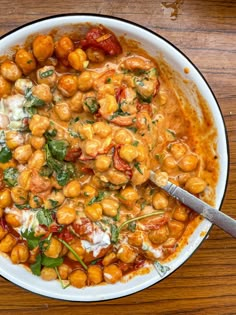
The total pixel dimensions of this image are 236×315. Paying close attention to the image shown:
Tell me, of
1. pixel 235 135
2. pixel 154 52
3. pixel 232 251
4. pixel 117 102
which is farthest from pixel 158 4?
pixel 232 251

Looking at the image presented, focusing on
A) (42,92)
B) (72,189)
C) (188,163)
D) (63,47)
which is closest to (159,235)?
(188,163)

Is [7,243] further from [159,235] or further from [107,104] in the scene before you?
[107,104]

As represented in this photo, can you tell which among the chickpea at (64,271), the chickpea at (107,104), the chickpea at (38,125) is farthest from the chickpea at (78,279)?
the chickpea at (107,104)

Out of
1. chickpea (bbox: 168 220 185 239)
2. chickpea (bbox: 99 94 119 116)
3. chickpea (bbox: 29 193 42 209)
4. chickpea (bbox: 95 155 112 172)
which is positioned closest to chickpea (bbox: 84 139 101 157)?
chickpea (bbox: 95 155 112 172)

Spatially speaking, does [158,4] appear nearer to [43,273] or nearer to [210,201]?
[210,201]

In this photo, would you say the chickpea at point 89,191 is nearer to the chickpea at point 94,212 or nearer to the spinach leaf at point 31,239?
the chickpea at point 94,212

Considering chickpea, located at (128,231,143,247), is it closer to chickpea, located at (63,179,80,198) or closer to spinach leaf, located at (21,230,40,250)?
chickpea, located at (63,179,80,198)
